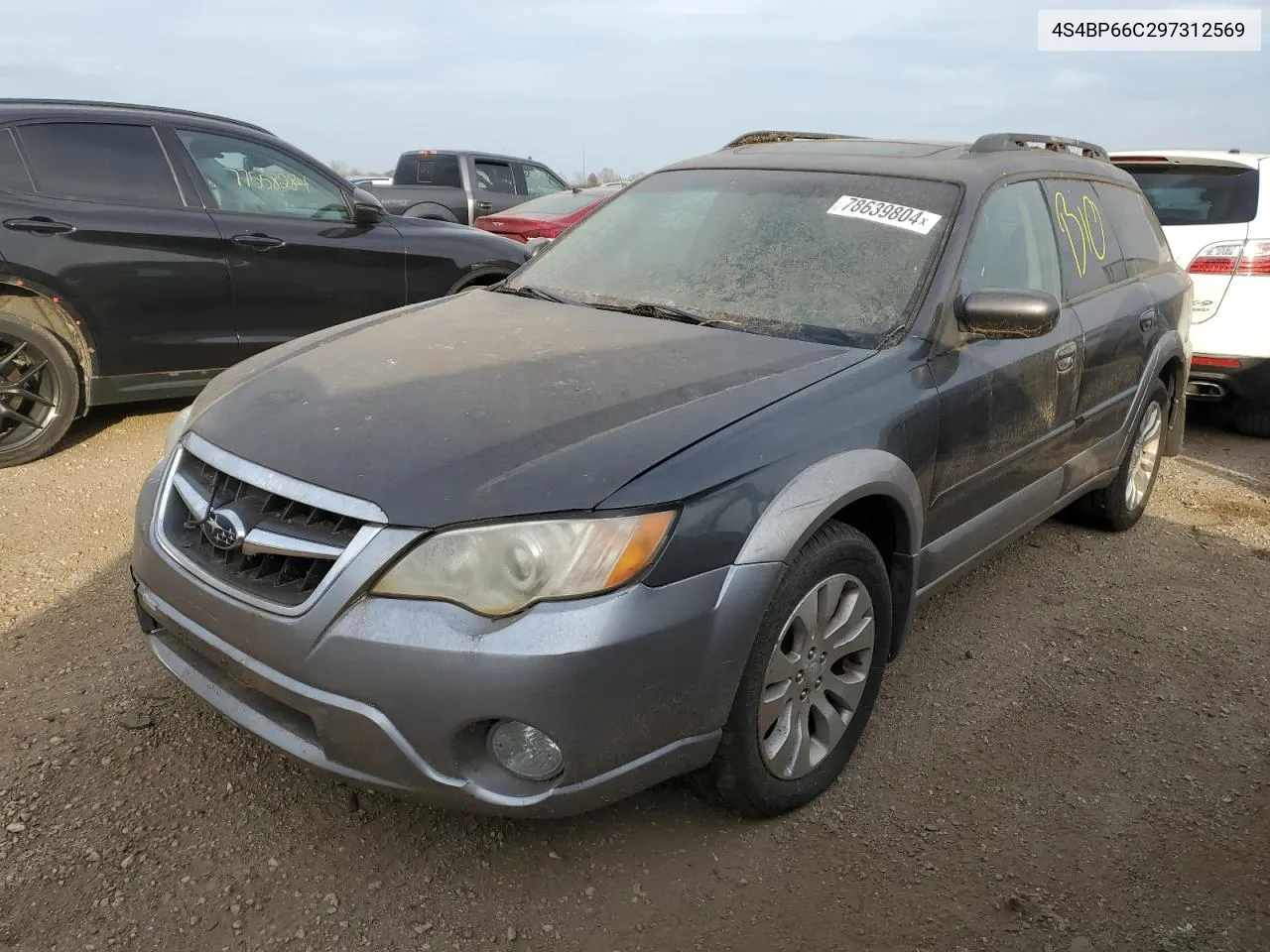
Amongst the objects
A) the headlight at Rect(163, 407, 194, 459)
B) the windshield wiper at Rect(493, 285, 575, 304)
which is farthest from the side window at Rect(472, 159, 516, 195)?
the headlight at Rect(163, 407, 194, 459)

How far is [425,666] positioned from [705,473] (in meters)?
0.69

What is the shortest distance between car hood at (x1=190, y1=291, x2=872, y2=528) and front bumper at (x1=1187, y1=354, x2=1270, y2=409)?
4219 millimetres

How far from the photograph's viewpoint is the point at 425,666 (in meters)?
1.88

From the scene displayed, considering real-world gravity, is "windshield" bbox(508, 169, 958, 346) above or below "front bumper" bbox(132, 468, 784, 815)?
above

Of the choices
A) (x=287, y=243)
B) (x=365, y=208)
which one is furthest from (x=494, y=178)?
(x=287, y=243)

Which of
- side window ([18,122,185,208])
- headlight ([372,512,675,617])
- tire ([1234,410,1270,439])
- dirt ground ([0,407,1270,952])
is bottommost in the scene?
tire ([1234,410,1270,439])

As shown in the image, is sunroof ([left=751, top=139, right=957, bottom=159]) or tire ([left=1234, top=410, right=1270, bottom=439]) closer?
sunroof ([left=751, top=139, right=957, bottom=159])

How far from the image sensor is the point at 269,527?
6.77 ft

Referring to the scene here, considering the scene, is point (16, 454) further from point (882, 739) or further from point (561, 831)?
point (882, 739)

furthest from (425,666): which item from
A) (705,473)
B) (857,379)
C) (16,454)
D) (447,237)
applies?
(447,237)

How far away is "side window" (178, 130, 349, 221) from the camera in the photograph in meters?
5.16

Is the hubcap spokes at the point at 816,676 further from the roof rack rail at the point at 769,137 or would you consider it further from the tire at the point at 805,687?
the roof rack rail at the point at 769,137

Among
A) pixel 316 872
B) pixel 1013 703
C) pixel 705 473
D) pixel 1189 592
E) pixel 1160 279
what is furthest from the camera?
pixel 1160 279

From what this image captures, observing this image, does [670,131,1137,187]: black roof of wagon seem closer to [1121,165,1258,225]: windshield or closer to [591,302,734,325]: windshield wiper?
[591,302,734,325]: windshield wiper
